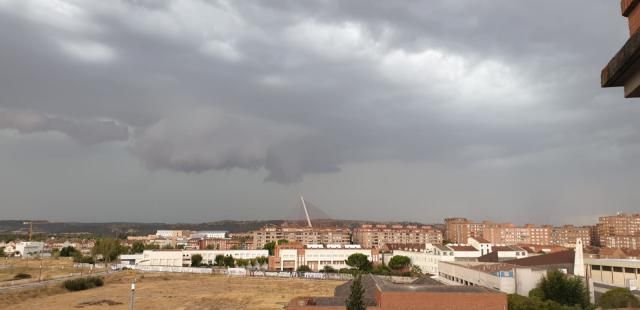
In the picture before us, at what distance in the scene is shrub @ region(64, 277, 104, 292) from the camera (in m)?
61.4

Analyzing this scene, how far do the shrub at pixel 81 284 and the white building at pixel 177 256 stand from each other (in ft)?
115

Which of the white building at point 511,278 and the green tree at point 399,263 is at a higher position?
the white building at point 511,278

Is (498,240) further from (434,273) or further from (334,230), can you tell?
(434,273)

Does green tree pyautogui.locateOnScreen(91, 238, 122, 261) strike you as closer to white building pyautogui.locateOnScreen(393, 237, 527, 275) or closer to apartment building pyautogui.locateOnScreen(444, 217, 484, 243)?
white building pyautogui.locateOnScreen(393, 237, 527, 275)

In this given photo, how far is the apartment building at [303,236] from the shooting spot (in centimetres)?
15088

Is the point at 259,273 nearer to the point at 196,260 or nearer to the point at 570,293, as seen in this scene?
the point at 196,260

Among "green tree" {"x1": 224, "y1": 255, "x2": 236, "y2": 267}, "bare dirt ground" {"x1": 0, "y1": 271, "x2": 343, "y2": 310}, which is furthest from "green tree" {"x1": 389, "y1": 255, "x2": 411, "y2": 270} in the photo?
"green tree" {"x1": 224, "y1": 255, "x2": 236, "y2": 267}

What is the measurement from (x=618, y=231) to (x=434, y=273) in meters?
113

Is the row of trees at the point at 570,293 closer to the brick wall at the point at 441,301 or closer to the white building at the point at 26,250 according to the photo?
the brick wall at the point at 441,301

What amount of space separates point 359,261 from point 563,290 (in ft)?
184

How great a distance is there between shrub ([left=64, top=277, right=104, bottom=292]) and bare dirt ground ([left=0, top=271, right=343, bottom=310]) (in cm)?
124

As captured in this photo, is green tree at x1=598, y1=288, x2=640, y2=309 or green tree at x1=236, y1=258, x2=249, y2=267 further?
green tree at x1=236, y1=258, x2=249, y2=267

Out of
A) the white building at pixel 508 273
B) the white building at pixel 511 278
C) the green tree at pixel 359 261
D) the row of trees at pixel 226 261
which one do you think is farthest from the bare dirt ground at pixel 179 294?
the row of trees at pixel 226 261

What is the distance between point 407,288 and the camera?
33.5m
